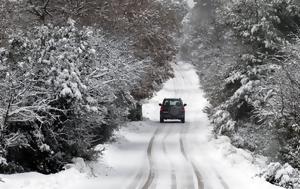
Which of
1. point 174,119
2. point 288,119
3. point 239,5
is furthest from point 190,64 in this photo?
point 288,119

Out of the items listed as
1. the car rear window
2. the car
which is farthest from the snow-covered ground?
the car rear window

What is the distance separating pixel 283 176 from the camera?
14469 millimetres

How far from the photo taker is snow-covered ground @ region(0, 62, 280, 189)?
46.0ft

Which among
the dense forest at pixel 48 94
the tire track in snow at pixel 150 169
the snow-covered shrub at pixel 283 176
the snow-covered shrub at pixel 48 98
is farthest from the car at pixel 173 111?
the snow-covered shrub at pixel 283 176

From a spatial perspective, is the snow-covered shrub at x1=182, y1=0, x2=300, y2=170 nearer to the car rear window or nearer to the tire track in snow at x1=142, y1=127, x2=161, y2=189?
the tire track in snow at x1=142, y1=127, x2=161, y2=189

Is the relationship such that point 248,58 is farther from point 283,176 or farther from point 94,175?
point 94,175

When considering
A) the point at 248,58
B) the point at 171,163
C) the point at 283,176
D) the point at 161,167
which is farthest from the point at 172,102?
the point at 283,176

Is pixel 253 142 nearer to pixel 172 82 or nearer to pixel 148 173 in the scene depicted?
pixel 148 173

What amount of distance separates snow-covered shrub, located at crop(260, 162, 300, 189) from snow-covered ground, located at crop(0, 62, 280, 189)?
31 centimetres

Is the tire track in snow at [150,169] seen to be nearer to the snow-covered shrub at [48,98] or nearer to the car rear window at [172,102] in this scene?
the snow-covered shrub at [48,98]

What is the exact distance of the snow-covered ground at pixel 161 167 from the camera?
1401 centimetres

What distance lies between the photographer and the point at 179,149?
2255 centimetres

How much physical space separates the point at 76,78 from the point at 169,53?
18.1 m

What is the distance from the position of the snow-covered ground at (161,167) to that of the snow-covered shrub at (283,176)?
0.31 metres
